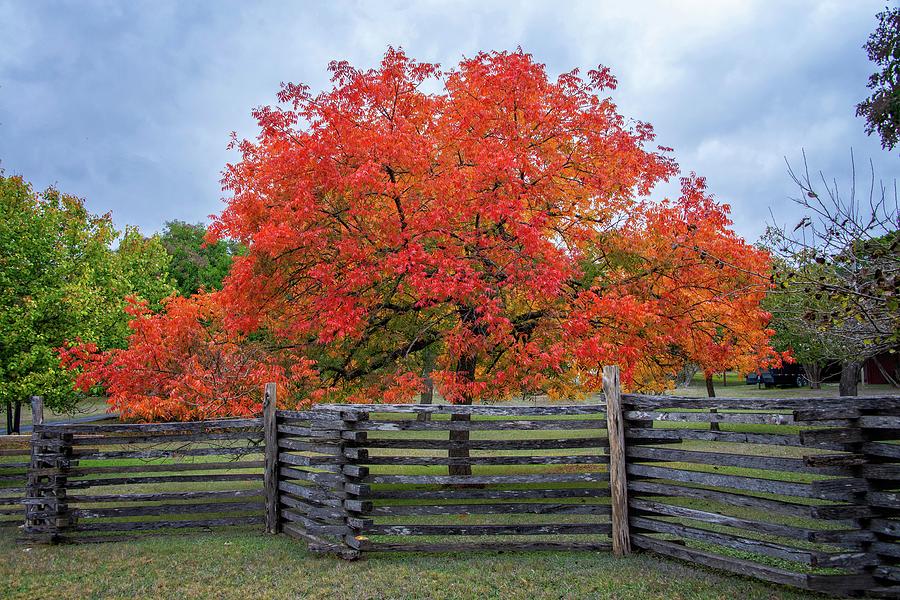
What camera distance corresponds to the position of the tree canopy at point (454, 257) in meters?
13.1

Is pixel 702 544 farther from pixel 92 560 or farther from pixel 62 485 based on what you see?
pixel 62 485

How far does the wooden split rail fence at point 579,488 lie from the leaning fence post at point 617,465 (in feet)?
0.06

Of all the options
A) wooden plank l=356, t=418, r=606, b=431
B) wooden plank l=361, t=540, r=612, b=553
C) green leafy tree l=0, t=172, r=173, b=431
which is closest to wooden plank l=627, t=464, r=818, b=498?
wooden plank l=356, t=418, r=606, b=431

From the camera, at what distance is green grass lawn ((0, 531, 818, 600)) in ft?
25.1

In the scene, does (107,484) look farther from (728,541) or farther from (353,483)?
(728,541)

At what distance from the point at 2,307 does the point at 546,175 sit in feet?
67.8

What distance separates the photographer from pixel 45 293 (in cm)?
2586

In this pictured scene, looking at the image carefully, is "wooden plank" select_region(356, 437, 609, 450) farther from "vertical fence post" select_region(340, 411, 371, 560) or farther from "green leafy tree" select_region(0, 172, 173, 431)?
"green leafy tree" select_region(0, 172, 173, 431)

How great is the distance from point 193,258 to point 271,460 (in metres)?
46.6

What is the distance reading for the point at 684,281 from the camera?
14078 mm

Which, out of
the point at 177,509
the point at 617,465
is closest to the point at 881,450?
the point at 617,465

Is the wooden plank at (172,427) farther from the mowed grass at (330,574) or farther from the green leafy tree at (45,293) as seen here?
the green leafy tree at (45,293)

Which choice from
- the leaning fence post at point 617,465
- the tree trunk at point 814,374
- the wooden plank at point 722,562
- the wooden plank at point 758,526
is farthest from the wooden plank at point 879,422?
the tree trunk at point 814,374

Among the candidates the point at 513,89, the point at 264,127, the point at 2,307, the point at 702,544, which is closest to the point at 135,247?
the point at 2,307
